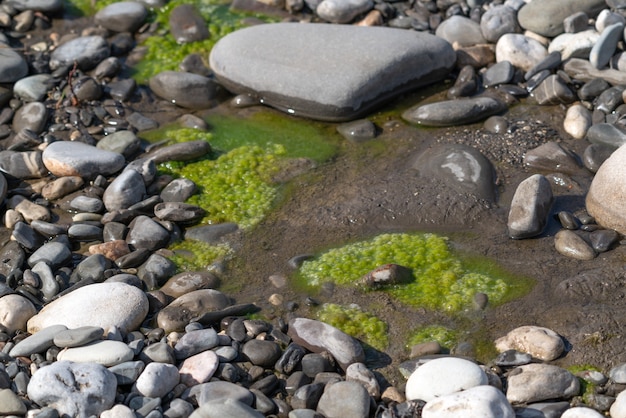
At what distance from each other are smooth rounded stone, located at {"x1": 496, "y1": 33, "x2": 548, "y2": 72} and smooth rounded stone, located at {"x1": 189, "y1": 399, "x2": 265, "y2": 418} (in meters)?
3.85

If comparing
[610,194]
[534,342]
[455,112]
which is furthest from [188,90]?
[534,342]

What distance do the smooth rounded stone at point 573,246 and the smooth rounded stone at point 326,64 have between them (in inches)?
74.1

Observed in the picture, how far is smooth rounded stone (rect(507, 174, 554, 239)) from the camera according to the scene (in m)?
4.85

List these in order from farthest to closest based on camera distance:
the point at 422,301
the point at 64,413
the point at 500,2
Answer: the point at 500,2, the point at 422,301, the point at 64,413

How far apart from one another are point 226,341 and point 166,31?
3.80 meters

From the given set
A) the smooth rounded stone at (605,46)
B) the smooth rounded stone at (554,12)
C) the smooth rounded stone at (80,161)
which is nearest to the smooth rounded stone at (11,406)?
the smooth rounded stone at (80,161)

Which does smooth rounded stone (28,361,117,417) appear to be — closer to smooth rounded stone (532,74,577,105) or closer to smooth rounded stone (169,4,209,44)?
smooth rounded stone (532,74,577,105)

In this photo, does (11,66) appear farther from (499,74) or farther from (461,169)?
(499,74)

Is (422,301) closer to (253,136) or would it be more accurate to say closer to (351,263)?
(351,263)

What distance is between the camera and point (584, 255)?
470 centimetres

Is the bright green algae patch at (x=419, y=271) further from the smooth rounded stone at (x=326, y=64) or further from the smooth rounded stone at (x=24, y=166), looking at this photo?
Answer: the smooth rounded stone at (x=24, y=166)

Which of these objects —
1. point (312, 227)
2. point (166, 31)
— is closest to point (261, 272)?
point (312, 227)

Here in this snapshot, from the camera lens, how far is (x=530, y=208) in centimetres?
488

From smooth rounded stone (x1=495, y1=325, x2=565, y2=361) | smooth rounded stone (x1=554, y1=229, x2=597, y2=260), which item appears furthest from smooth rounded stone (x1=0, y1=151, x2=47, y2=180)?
smooth rounded stone (x1=554, y1=229, x2=597, y2=260)
